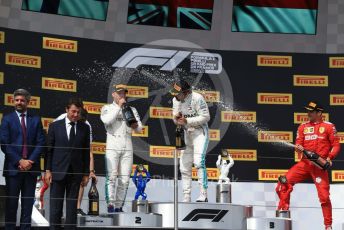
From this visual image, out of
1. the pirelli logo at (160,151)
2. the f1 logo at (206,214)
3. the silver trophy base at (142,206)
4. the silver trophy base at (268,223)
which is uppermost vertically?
the pirelli logo at (160,151)

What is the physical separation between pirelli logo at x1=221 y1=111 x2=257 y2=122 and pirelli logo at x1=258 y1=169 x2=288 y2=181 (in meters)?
0.71

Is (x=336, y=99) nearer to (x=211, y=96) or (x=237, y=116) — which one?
(x=237, y=116)

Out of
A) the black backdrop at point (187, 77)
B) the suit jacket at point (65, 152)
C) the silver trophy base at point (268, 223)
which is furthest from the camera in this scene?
the black backdrop at point (187, 77)

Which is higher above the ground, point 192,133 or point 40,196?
point 192,133

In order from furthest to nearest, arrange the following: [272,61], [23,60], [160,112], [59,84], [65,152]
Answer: [272,61] < [160,112] < [59,84] < [23,60] < [65,152]

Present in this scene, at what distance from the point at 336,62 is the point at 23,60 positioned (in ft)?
14.0

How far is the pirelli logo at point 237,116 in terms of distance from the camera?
10.6 meters

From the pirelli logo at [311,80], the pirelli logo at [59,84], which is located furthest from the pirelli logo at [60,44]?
the pirelli logo at [311,80]

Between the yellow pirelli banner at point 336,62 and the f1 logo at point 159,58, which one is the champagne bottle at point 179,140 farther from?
the yellow pirelli banner at point 336,62

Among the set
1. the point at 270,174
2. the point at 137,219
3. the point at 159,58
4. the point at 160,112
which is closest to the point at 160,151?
the point at 160,112

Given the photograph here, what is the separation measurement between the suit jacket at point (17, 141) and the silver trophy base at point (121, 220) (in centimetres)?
94

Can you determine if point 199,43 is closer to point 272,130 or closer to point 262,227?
point 272,130

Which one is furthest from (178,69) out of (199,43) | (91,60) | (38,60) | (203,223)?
(203,223)

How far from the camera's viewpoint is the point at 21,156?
6719mm
